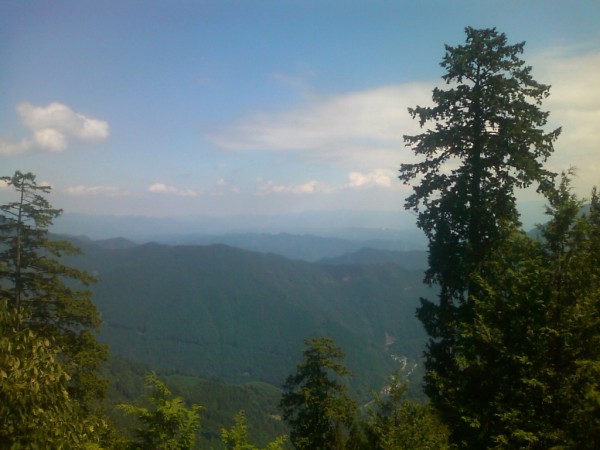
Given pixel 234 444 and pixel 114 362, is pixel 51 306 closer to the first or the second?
pixel 234 444

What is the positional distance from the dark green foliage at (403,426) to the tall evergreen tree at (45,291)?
990cm

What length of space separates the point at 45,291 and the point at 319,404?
1166 centimetres

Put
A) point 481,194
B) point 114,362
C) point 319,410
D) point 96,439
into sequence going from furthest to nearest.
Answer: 1. point 114,362
2. point 319,410
3. point 481,194
4. point 96,439

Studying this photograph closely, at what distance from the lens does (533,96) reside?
12.7m

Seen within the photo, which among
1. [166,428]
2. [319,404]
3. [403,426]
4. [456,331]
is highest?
[456,331]

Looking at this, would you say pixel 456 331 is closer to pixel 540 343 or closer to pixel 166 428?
pixel 540 343

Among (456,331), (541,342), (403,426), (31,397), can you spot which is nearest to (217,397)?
(403,426)

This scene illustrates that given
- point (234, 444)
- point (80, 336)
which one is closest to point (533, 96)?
point (234, 444)

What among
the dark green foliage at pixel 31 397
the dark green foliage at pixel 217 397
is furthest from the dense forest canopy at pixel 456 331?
the dark green foliage at pixel 217 397

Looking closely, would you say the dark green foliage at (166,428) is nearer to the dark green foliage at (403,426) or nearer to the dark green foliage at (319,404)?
the dark green foliage at (403,426)

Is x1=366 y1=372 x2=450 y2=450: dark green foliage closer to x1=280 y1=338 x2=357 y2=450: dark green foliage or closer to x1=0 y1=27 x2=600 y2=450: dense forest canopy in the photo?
x1=0 y1=27 x2=600 y2=450: dense forest canopy

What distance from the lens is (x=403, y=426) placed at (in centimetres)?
1172

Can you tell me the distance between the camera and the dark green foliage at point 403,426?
32.6ft

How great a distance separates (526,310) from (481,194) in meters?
5.09
